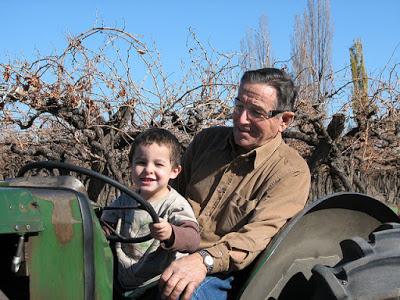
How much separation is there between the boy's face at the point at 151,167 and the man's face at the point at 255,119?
51 centimetres

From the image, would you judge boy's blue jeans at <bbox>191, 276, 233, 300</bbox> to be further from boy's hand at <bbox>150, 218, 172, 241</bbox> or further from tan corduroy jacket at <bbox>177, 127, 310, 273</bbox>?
boy's hand at <bbox>150, 218, 172, 241</bbox>

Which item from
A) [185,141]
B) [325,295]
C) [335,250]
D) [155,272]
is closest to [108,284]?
[155,272]

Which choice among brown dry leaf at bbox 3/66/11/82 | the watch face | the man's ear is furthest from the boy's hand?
brown dry leaf at bbox 3/66/11/82

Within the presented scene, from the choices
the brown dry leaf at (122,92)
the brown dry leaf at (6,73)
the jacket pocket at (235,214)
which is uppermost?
the brown dry leaf at (6,73)

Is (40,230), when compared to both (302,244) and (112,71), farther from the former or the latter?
(112,71)

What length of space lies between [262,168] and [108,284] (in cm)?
111

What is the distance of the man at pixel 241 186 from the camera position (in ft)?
8.68

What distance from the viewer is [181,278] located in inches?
96.9

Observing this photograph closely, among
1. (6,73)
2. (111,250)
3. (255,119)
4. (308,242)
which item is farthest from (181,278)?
(6,73)

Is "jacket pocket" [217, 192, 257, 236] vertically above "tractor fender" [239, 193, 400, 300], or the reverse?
"jacket pocket" [217, 192, 257, 236]

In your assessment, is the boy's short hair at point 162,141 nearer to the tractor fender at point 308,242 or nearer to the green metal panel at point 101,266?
the tractor fender at point 308,242

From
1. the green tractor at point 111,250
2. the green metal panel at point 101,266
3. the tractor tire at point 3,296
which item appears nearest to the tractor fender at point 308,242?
the green tractor at point 111,250

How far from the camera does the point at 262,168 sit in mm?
3094

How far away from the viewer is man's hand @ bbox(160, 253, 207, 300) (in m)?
2.45
